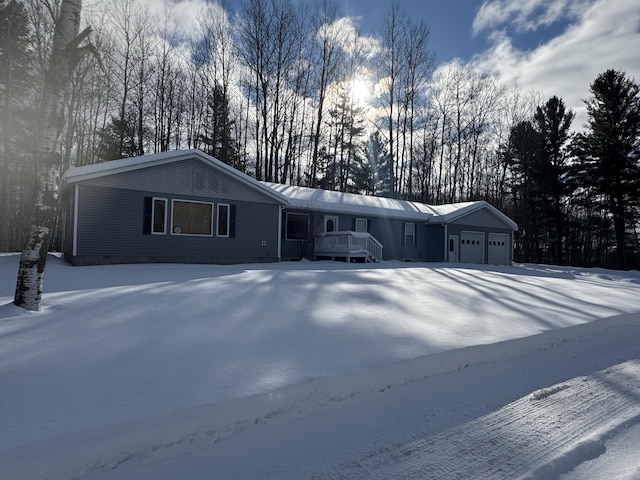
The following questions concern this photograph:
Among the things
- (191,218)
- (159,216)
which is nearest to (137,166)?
(159,216)

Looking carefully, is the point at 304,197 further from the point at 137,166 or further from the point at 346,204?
the point at 137,166

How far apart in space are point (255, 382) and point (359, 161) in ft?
112

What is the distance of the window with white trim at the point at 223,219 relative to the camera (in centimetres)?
1418

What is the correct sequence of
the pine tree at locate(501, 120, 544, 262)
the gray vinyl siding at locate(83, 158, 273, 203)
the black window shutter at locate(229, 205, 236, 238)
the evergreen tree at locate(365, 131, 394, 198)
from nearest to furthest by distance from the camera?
the gray vinyl siding at locate(83, 158, 273, 203)
the black window shutter at locate(229, 205, 236, 238)
the pine tree at locate(501, 120, 544, 262)
the evergreen tree at locate(365, 131, 394, 198)

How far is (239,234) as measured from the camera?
14578mm

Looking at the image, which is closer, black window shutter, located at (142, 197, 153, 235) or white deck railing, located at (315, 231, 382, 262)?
black window shutter, located at (142, 197, 153, 235)

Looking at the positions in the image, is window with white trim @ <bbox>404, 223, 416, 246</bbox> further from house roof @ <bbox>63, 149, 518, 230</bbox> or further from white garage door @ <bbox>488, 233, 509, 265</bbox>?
white garage door @ <bbox>488, 233, 509, 265</bbox>

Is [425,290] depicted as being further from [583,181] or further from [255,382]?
[583,181]

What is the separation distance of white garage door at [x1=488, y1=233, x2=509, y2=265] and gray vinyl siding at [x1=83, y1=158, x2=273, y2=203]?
15.6m

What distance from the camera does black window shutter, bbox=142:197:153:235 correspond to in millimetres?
12625

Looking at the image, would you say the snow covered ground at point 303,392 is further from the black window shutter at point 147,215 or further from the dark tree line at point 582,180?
the dark tree line at point 582,180

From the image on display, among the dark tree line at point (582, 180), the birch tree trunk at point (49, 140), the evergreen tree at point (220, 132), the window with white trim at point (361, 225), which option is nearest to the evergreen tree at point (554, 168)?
the dark tree line at point (582, 180)

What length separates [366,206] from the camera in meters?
19.9

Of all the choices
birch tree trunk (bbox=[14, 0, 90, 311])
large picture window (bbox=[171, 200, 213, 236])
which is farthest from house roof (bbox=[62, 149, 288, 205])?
birch tree trunk (bbox=[14, 0, 90, 311])
